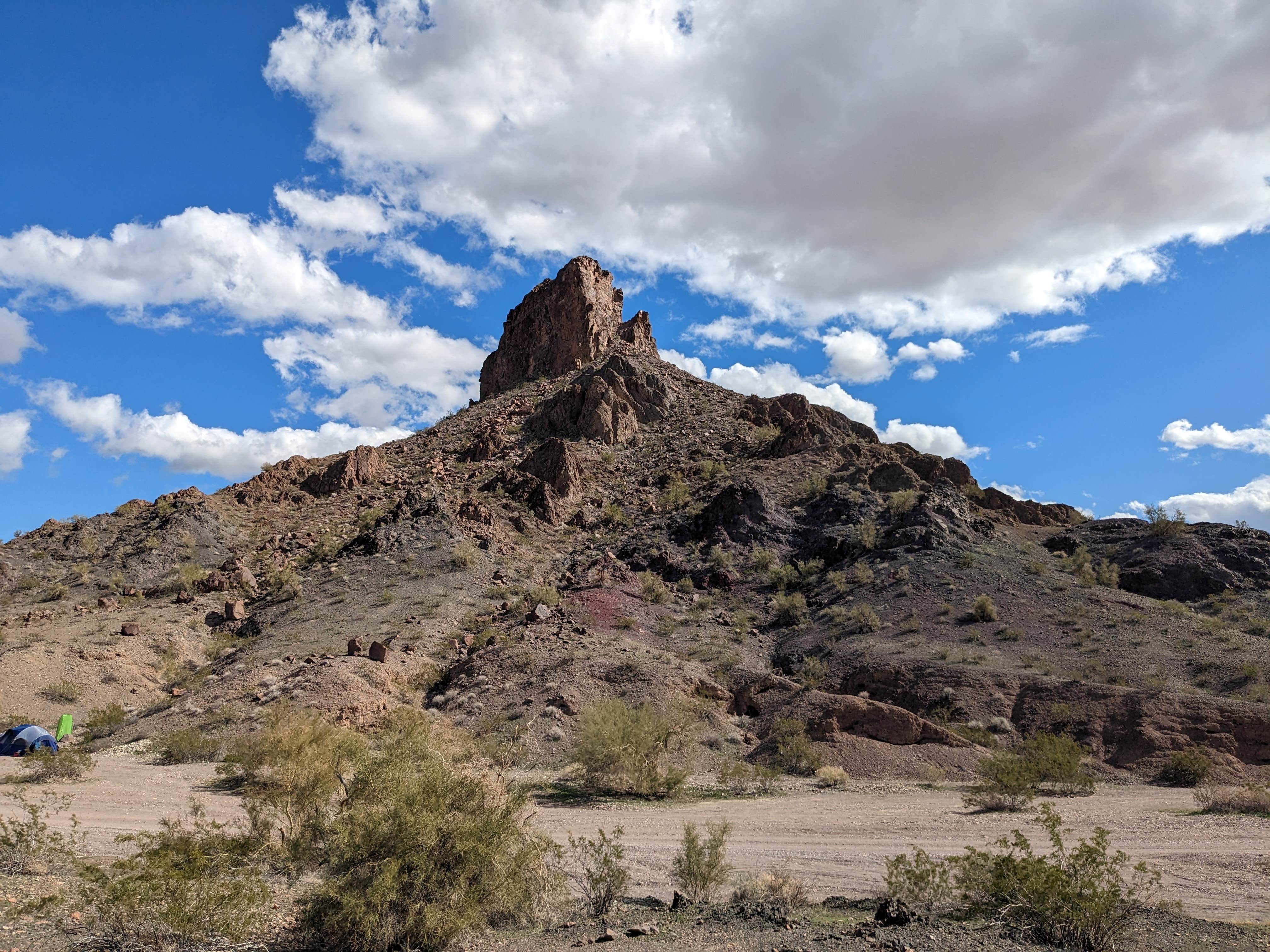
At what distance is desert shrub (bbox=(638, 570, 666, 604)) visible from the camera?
39125 mm

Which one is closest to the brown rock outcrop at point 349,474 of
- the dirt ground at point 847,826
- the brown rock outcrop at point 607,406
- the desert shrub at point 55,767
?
the brown rock outcrop at point 607,406

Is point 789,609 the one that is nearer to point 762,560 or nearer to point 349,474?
point 762,560

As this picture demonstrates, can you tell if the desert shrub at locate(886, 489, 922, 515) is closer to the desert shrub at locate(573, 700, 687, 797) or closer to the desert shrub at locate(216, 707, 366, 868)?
the desert shrub at locate(573, 700, 687, 797)

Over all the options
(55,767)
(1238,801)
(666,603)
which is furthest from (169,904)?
(666,603)

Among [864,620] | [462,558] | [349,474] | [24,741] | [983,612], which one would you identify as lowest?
[24,741]

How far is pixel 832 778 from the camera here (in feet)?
71.2

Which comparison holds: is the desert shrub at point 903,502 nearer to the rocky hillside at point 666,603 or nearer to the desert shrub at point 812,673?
the rocky hillside at point 666,603

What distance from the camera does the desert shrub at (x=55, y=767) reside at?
18.5 meters

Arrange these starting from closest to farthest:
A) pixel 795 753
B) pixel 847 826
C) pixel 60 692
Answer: pixel 847 826 → pixel 795 753 → pixel 60 692

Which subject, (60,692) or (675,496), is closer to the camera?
(60,692)

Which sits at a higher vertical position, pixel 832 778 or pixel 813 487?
pixel 813 487

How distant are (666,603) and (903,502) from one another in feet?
55.8

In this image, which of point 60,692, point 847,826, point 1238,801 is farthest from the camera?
point 60,692

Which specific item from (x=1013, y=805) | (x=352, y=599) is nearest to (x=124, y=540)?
(x=352, y=599)
